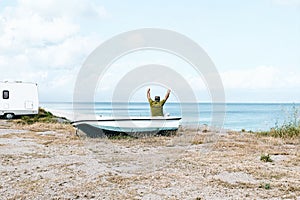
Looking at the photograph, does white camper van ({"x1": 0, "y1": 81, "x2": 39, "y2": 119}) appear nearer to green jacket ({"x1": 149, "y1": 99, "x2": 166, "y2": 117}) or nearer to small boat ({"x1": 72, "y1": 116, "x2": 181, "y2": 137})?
small boat ({"x1": 72, "y1": 116, "x2": 181, "y2": 137})

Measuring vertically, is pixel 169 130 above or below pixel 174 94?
below

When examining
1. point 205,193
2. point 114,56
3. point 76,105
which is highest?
point 114,56

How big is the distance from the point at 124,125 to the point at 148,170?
4.23 metres

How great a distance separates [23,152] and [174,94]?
4932 mm

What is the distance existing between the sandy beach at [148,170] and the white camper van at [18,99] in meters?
9.04

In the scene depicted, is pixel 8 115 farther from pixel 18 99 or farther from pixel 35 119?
pixel 35 119

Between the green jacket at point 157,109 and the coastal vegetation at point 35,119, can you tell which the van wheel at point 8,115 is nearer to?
the coastal vegetation at point 35,119

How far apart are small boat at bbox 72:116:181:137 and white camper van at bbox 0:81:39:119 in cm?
872

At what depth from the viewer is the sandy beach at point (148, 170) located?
4.45m

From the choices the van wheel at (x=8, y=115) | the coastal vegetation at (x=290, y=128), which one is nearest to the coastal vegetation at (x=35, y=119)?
the van wheel at (x=8, y=115)

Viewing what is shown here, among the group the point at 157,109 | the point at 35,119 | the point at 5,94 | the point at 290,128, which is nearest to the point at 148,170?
the point at 157,109

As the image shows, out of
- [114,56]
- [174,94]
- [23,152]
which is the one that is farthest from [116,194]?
[174,94]

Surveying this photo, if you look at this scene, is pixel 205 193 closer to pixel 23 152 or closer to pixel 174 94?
pixel 23 152

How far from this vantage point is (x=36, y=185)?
187 inches
